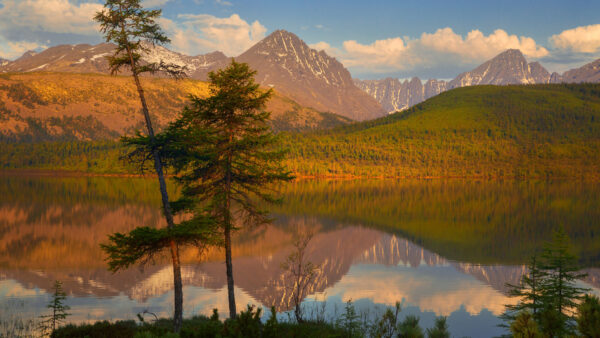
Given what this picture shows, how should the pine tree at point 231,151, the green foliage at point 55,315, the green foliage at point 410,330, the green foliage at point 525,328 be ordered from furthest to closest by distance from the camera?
the pine tree at point 231,151 → the green foliage at point 55,315 → the green foliage at point 410,330 → the green foliage at point 525,328

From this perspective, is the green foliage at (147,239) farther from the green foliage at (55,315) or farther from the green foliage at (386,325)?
the green foliage at (386,325)

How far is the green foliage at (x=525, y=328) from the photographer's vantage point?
848 centimetres

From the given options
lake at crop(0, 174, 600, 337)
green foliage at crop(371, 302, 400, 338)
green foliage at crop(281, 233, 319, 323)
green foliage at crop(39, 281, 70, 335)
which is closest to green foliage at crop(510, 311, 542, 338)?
green foliage at crop(371, 302, 400, 338)

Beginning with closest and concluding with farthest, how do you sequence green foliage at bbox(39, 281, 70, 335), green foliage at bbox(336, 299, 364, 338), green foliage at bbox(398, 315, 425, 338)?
green foliage at bbox(336, 299, 364, 338) → green foliage at bbox(398, 315, 425, 338) → green foliage at bbox(39, 281, 70, 335)

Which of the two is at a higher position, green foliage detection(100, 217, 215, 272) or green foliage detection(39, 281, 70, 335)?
green foliage detection(100, 217, 215, 272)

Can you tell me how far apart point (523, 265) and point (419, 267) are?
500 inches

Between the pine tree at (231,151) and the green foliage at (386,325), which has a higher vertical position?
the pine tree at (231,151)

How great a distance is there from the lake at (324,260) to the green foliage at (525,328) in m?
16.4

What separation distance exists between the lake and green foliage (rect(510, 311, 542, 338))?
1643 centimetres


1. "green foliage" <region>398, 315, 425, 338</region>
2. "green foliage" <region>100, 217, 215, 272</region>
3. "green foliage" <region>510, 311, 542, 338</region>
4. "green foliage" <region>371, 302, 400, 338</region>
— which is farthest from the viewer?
"green foliage" <region>371, 302, 400, 338</region>

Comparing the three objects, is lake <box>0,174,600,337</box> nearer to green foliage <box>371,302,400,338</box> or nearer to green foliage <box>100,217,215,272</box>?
green foliage <box>100,217,215,272</box>

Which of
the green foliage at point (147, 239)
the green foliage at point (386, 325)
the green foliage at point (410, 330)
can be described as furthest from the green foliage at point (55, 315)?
the green foliage at point (410, 330)

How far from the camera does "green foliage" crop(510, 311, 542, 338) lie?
27.8 ft

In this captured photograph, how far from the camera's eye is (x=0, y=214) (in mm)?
83125
